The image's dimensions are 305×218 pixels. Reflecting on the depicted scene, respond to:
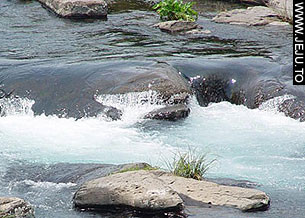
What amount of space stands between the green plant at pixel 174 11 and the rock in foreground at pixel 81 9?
150cm

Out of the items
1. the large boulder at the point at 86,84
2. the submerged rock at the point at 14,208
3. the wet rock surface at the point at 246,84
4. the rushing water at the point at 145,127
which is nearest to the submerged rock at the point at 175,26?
the rushing water at the point at 145,127

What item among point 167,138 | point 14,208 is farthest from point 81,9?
point 14,208

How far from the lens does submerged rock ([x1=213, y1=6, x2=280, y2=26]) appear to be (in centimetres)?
1870

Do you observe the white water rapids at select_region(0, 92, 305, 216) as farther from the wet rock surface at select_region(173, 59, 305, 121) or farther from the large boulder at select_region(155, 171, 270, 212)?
the large boulder at select_region(155, 171, 270, 212)

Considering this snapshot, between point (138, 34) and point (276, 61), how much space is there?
4.02 metres

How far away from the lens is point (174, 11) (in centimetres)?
1878

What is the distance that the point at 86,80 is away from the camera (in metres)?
13.1

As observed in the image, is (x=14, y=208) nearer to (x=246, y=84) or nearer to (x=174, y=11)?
(x=246, y=84)

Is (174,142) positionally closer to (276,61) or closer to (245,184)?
(245,184)

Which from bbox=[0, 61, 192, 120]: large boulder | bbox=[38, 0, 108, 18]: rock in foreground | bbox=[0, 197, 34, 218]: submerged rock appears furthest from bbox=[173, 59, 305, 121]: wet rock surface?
bbox=[0, 197, 34, 218]: submerged rock

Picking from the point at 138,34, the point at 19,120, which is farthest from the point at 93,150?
the point at 138,34

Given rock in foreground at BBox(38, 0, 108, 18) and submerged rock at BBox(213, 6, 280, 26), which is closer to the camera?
submerged rock at BBox(213, 6, 280, 26)

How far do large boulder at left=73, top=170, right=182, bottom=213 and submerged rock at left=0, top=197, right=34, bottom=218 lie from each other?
2.23 feet

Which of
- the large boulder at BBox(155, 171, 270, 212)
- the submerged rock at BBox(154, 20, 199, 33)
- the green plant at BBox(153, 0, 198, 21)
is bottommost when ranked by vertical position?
the submerged rock at BBox(154, 20, 199, 33)
